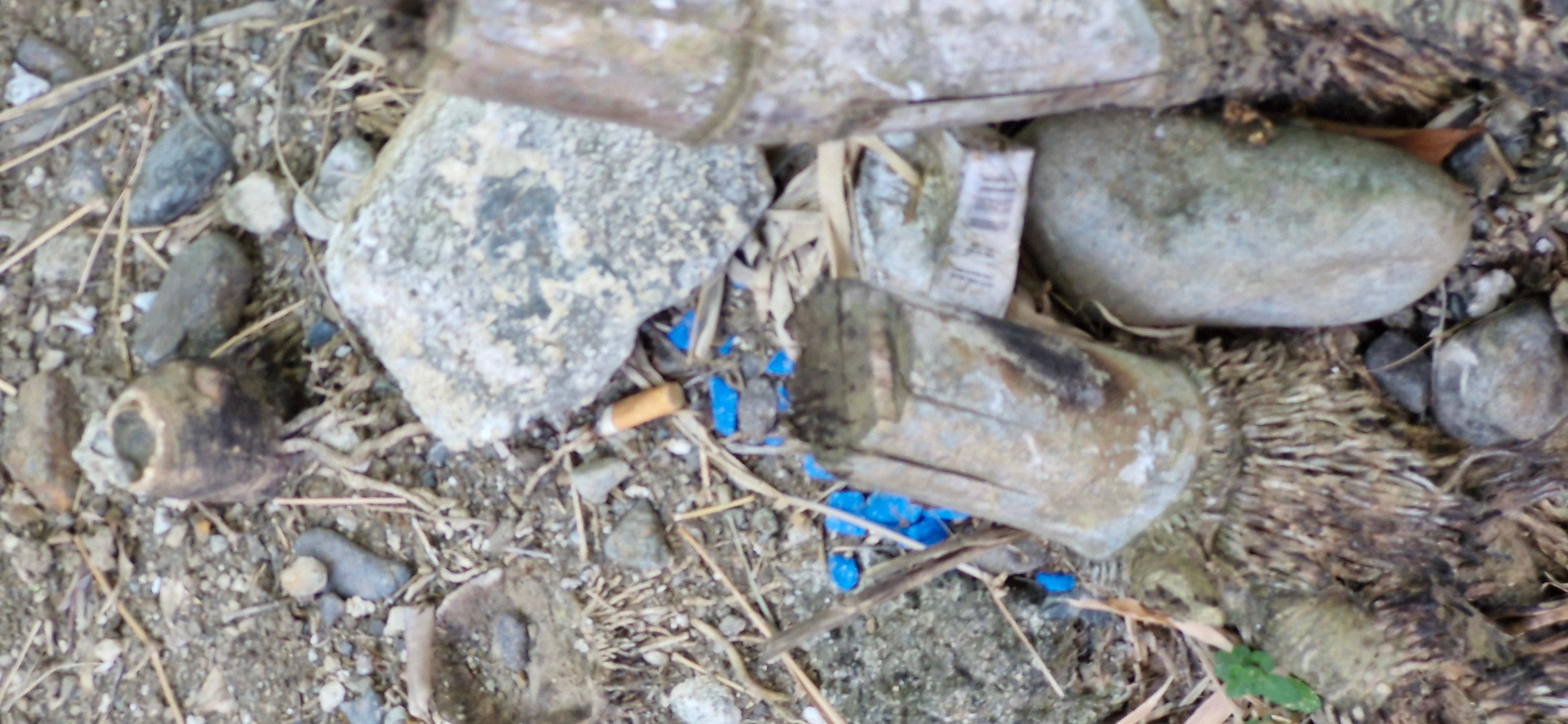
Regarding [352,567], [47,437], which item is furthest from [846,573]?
[47,437]

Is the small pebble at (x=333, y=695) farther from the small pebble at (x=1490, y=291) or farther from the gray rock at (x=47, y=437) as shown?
the small pebble at (x=1490, y=291)

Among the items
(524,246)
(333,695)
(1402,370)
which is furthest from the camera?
(333,695)

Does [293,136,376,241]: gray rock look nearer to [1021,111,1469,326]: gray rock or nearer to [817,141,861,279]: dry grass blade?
[817,141,861,279]: dry grass blade

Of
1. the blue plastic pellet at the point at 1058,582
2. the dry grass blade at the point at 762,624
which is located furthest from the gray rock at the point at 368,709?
the blue plastic pellet at the point at 1058,582

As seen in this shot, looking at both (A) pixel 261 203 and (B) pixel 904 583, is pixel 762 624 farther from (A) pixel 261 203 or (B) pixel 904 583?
(A) pixel 261 203

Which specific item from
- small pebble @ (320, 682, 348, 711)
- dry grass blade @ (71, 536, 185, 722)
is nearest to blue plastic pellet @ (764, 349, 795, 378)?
small pebble @ (320, 682, 348, 711)

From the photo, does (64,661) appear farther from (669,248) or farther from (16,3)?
(669,248)
